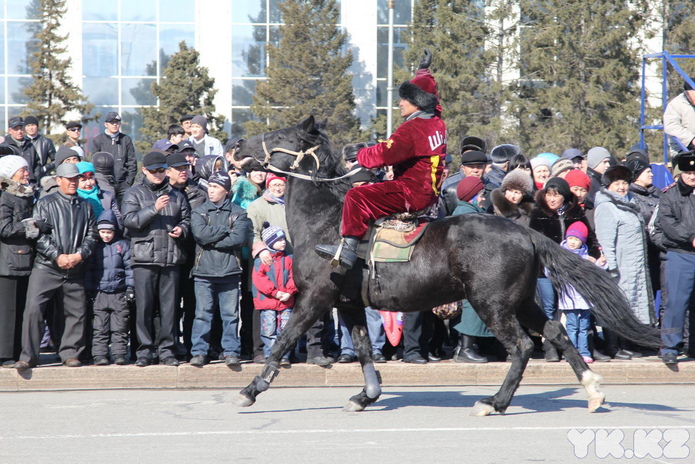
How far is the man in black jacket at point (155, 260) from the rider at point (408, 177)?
252 centimetres

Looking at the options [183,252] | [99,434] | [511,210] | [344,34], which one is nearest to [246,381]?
[183,252]

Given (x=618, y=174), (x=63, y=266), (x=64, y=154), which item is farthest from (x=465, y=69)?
(x=63, y=266)

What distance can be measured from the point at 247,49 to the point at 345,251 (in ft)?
95.0

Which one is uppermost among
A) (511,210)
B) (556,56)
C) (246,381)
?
(556,56)

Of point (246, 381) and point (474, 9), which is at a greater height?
point (474, 9)

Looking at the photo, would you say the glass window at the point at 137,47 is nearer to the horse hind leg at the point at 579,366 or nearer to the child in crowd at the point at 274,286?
the child in crowd at the point at 274,286

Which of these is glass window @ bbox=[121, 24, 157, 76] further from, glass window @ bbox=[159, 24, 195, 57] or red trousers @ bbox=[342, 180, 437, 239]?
red trousers @ bbox=[342, 180, 437, 239]

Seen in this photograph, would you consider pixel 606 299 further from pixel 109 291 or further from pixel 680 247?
pixel 109 291

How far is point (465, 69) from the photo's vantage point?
31797 millimetres

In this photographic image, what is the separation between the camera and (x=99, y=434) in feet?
23.7

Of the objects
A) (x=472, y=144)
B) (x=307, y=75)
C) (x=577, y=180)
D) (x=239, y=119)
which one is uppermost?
(x=307, y=75)

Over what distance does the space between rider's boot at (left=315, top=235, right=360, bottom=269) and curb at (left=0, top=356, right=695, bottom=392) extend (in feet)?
7.58

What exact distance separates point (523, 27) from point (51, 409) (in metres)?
25.7

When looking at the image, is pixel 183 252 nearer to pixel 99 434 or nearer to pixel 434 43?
pixel 99 434
